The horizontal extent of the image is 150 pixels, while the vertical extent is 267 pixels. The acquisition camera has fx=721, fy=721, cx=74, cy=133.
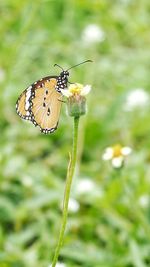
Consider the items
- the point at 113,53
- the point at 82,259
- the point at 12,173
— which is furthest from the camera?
the point at 113,53

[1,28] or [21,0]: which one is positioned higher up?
[21,0]

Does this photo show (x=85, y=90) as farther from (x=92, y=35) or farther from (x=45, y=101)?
(x=92, y=35)

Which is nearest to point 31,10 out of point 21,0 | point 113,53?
point 21,0

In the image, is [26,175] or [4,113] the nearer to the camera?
[26,175]

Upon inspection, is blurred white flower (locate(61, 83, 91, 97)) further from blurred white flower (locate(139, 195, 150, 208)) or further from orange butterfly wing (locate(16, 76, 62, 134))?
blurred white flower (locate(139, 195, 150, 208))

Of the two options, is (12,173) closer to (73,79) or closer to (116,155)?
(116,155)

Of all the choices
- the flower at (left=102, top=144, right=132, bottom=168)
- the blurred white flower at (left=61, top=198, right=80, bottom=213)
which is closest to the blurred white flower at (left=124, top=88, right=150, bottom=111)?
the blurred white flower at (left=61, top=198, right=80, bottom=213)
